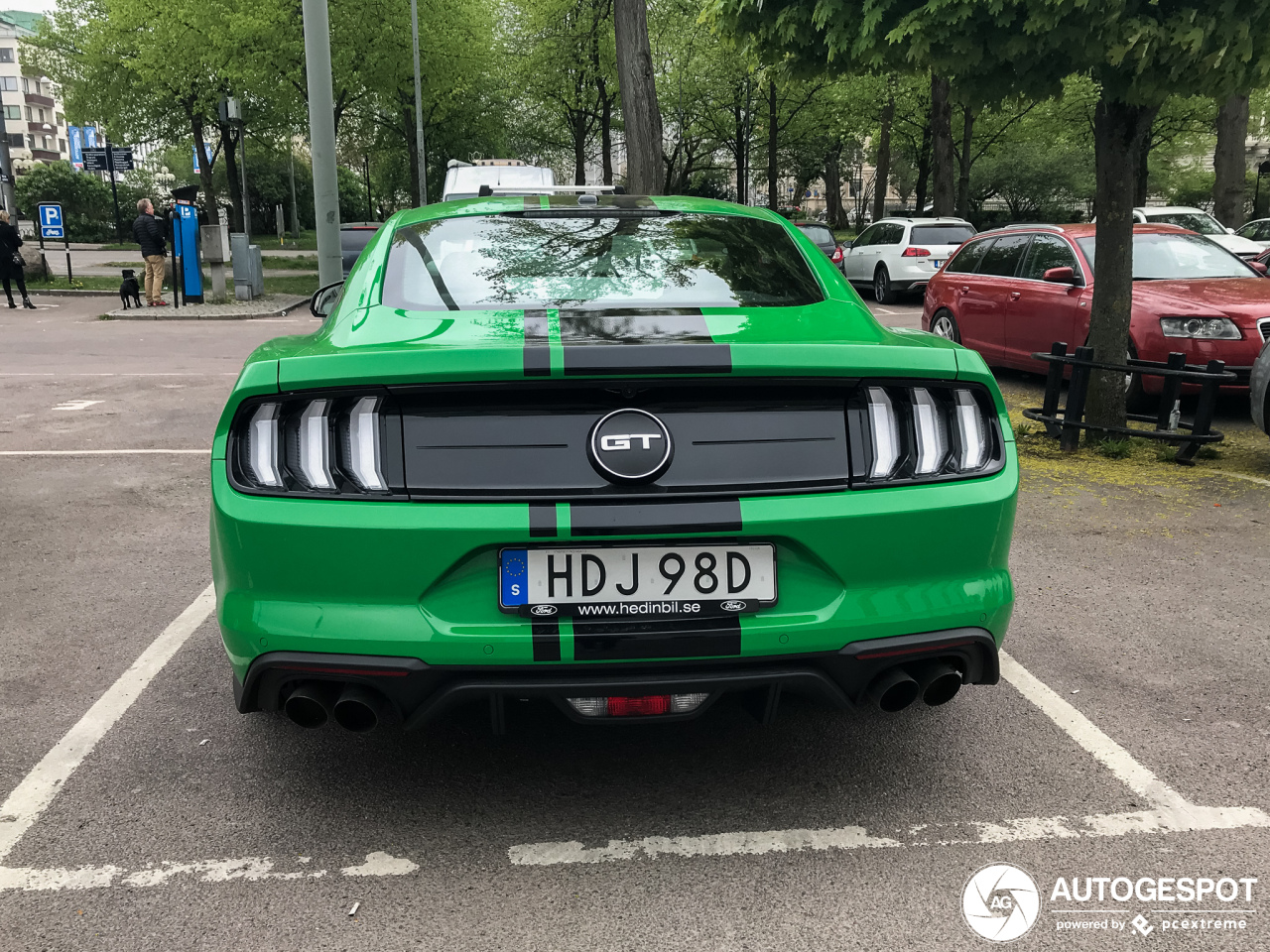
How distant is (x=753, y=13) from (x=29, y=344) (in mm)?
10928

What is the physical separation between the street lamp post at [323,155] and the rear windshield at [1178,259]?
6692 mm

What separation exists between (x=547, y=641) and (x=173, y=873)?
39.8 inches

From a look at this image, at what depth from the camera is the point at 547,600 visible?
8.16 feet

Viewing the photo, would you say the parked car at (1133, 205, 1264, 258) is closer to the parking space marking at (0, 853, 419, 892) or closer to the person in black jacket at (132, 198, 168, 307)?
the person in black jacket at (132, 198, 168, 307)

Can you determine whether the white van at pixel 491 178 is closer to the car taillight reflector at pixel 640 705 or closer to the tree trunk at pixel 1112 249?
the tree trunk at pixel 1112 249

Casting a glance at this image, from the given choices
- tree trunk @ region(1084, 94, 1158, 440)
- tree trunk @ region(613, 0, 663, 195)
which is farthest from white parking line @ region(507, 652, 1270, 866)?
tree trunk @ region(613, 0, 663, 195)

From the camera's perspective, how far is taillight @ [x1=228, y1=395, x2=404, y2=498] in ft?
8.35

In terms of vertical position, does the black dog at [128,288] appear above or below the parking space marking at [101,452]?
above

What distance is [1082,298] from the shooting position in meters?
9.36

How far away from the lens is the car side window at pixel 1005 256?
1049 centimetres

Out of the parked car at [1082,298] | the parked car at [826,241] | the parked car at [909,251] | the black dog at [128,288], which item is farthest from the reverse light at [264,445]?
the parked car at [826,241]

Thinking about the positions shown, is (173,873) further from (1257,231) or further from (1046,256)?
(1257,231)

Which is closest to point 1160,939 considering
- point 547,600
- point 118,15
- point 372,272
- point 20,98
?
point 547,600

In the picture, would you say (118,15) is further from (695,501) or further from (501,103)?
(695,501)
